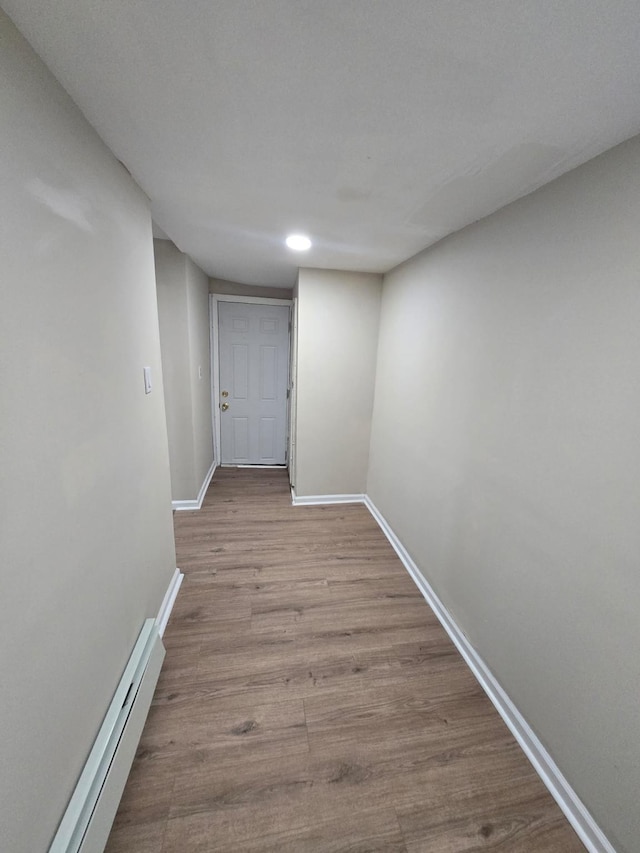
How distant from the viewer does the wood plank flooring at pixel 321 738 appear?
988mm

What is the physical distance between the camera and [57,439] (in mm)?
803

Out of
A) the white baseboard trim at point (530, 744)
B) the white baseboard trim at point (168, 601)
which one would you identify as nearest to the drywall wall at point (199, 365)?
the white baseboard trim at point (168, 601)

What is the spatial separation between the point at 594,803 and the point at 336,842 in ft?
2.78

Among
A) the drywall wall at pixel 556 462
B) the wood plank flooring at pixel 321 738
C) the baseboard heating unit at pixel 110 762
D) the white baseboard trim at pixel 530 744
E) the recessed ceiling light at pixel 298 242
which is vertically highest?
the recessed ceiling light at pixel 298 242

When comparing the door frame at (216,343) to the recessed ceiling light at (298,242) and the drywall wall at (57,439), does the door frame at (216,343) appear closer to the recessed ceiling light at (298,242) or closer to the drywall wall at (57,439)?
the recessed ceiling light at (298,242)

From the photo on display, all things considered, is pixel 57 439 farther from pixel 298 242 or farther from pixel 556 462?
pixel 298 242

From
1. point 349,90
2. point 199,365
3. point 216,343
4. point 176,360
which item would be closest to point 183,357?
point 176,360

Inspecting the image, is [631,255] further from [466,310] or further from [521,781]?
[521,781]

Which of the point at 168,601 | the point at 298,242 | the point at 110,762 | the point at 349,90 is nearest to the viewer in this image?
the point at 349,90

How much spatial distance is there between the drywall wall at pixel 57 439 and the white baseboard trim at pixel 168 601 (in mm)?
419

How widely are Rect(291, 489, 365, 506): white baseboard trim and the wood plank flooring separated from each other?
1012 millimetres

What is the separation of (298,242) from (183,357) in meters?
1.33

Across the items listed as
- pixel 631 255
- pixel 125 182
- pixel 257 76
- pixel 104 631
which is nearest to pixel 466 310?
pixel 631 255

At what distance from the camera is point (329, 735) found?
1226 millimetres
